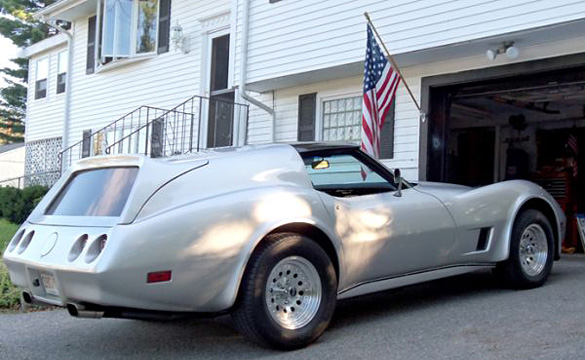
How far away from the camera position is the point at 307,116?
35.8 feet

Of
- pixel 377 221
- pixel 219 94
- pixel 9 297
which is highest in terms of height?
pixel 219 94

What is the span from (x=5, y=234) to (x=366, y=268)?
10731 millimetres

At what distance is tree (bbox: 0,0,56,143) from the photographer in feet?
115

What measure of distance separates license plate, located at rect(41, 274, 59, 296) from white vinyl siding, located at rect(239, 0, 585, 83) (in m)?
5.78

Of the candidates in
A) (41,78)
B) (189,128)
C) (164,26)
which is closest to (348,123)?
(189,128)

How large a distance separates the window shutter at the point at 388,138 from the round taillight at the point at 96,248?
650cm

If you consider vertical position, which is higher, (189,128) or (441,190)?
(189,128)

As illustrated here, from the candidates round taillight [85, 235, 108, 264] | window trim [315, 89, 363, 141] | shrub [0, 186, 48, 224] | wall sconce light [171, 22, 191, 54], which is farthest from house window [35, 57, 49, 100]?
round taillight [85, 235, 108, 264]

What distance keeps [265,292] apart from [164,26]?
1148cm

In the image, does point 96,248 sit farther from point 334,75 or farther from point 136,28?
point 136,28

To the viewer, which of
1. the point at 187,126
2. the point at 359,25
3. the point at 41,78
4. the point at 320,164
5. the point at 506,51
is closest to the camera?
the point at 320,164

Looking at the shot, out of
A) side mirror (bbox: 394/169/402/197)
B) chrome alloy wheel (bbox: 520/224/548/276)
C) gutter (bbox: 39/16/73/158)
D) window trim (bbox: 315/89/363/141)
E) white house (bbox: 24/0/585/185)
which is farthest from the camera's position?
gutter (bbox: 39/16/73/158)

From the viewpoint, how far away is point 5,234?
13109mm

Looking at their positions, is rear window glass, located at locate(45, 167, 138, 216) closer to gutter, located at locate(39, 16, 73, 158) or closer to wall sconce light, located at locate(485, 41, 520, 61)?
wall sconce light, located at locate(485, 41, 520, 61)
